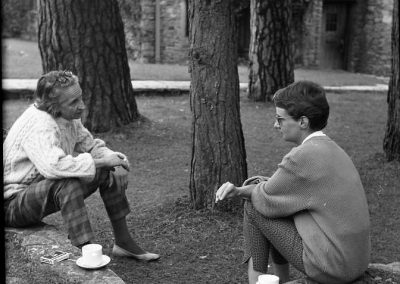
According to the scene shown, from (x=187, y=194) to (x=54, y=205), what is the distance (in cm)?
199

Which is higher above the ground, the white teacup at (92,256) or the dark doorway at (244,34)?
the dark doorway at (244,34)

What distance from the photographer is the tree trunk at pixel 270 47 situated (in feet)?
32.4

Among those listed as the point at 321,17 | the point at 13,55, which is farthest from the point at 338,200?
the point at 321,17

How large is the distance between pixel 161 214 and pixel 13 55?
527 inches

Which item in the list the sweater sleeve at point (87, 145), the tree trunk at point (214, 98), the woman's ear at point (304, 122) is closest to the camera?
the woman's ear at point (304, 122)

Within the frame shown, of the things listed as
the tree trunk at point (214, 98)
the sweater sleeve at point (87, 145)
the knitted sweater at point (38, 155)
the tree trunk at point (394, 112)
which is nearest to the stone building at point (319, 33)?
the tree trunk at point (394, 112)

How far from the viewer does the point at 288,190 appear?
2.85 metres

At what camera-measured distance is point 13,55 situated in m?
16.9

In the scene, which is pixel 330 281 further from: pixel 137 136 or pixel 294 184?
pixel 137 136

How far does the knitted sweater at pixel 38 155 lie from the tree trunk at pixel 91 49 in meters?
3.42

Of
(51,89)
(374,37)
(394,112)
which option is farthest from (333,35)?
(51,89)

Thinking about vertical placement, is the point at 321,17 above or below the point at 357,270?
above

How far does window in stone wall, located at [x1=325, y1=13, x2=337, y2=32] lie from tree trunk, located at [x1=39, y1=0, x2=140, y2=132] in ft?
42.8

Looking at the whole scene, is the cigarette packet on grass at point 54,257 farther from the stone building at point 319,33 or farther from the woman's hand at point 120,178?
the stone building at point 319,33
